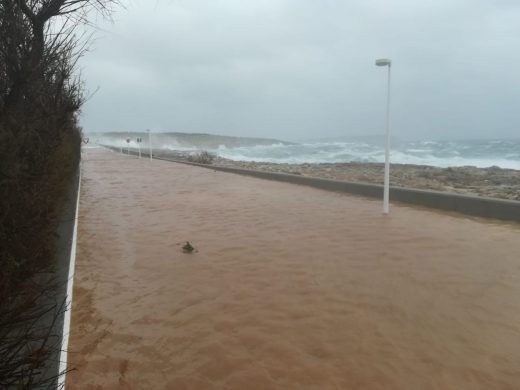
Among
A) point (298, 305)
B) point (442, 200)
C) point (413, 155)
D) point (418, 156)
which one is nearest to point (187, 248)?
point (298, 305)

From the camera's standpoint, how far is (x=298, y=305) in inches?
173

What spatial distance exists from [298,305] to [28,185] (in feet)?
9.05

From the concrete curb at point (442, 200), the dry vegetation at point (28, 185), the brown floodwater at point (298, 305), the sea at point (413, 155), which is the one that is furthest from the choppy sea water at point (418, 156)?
the dry vegetation at point (28, 185)

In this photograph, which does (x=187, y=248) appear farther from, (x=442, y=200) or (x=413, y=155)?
(x=413, y=155)

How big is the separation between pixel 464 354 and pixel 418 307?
900 millimetres

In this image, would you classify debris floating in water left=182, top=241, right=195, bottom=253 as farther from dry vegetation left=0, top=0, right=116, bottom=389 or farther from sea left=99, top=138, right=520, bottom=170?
sea left=99, top=138, right=520, bottom=170

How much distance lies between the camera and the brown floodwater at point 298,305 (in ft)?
10.6

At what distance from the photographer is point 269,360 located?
3.38 metres

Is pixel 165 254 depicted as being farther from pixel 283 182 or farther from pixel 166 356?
pixel 283 182

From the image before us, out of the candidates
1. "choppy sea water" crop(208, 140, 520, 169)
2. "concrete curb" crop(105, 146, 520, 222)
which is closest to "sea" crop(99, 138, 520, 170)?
"choppy sea water" crop(208, 140, 520, 169)

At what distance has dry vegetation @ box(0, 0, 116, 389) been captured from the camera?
7.02 feet

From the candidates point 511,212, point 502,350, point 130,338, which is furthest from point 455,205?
point 130,338

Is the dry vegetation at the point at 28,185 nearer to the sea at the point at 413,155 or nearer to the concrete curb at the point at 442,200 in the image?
the concrete curb at the point at 442,200

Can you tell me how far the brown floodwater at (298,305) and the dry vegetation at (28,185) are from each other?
764 millimetres
